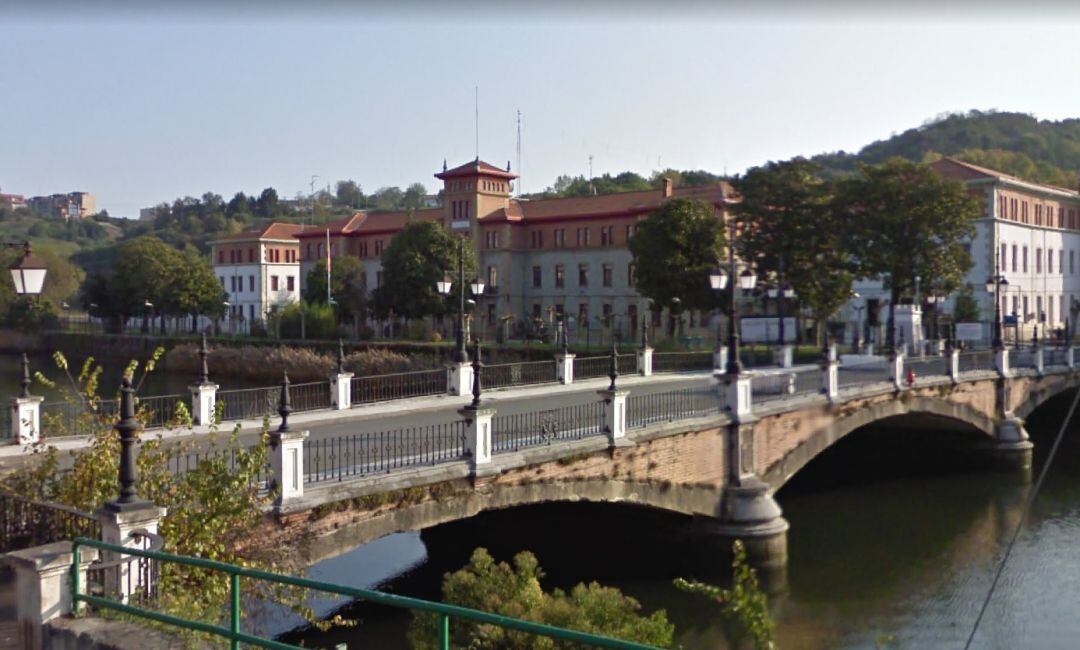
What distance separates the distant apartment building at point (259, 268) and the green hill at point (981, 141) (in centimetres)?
5807

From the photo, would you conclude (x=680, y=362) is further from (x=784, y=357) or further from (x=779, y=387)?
(x=779, y=387)

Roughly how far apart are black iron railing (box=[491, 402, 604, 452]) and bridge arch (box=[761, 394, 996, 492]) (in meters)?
6.28

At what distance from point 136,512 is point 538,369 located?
2284cm

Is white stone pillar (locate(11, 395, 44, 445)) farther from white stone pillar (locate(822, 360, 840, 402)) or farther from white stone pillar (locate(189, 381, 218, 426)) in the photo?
white stone pillar (locate(822, 360, 840, 402))

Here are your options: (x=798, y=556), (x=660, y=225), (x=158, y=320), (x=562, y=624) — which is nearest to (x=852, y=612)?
(x=798, y=556)

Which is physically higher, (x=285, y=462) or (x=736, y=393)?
(x=736, y=393)

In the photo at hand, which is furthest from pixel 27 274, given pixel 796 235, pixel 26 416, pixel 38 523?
pixel 796 235

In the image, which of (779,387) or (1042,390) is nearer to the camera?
(779,387)

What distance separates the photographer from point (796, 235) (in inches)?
1885

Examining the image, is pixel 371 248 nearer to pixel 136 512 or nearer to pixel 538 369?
pixel 538 369

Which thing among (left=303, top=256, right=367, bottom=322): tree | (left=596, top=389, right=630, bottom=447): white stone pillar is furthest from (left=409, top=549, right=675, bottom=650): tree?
(left=303, top=256, right=367, bottom=322): tree

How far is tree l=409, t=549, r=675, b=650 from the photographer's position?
11.6 m

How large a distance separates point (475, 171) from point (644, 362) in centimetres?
4219

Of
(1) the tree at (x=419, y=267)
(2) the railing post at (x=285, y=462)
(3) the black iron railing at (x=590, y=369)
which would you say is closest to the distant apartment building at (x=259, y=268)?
(1) the tree at (x=419, y=267)
